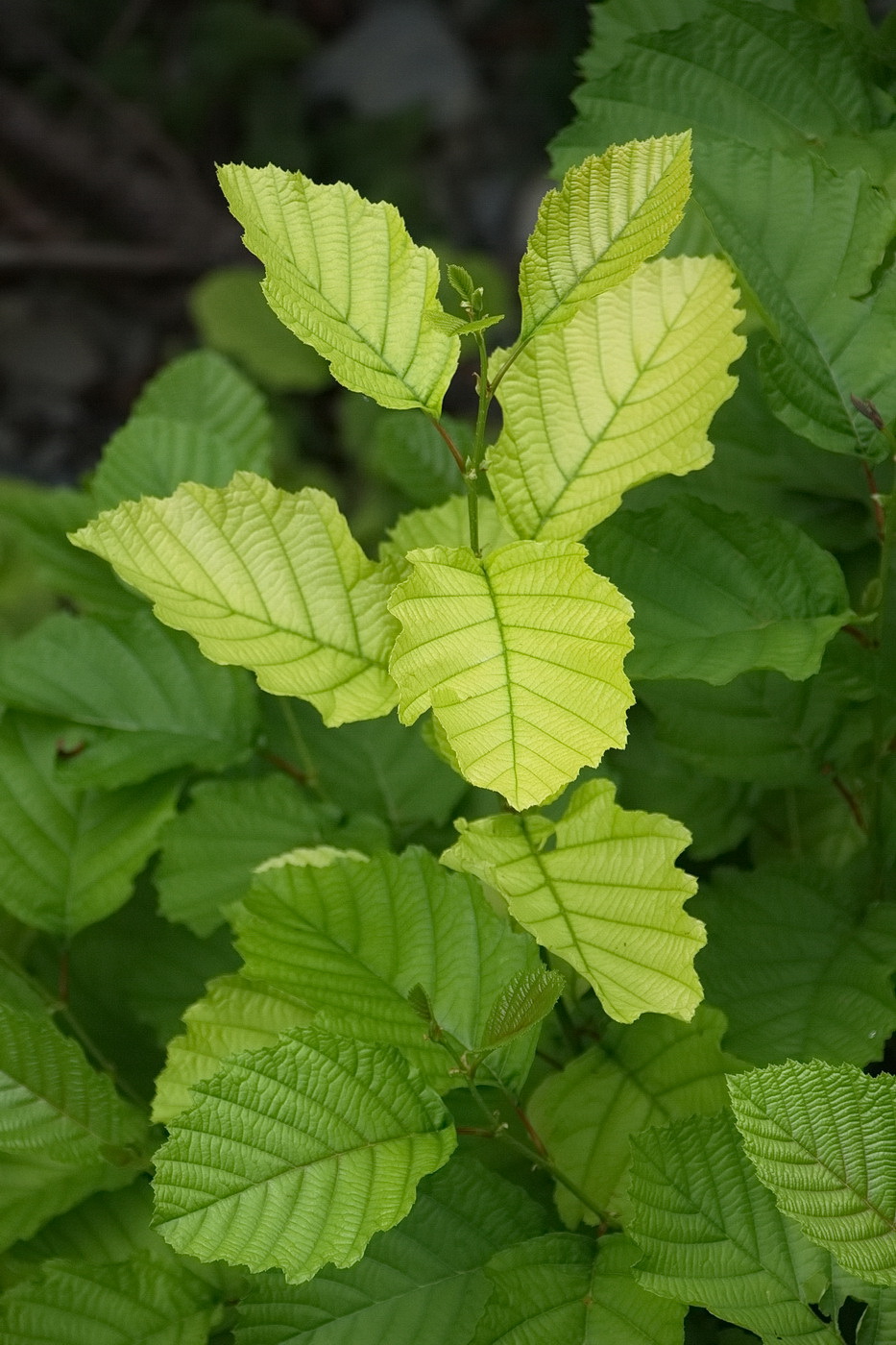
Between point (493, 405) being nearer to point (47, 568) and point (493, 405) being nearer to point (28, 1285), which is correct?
Answer: point (47, 568)

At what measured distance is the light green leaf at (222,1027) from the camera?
2.18 ft

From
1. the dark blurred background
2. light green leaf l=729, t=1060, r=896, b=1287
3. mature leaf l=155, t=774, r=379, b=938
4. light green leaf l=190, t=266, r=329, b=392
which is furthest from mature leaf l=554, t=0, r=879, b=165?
the dark blurred background

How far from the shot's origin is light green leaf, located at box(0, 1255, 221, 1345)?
681 mm

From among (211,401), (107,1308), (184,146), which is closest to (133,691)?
(211,401)

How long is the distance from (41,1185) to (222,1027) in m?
0.20

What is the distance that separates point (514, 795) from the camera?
0.51 metres

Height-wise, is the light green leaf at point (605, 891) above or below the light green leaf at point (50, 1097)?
above

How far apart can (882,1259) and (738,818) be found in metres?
0.39

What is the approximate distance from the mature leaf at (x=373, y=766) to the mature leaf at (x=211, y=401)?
0.69 ft

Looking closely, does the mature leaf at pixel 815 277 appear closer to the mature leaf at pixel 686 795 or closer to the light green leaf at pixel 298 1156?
the mature leaf at pixel 686 795

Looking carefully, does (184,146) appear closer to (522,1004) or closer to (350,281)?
(350,281)

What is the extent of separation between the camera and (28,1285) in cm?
69

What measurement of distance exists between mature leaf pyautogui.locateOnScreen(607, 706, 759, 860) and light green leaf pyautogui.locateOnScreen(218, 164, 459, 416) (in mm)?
378

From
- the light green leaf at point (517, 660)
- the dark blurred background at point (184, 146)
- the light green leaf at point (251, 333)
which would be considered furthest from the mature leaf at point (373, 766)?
the dark blurred background at point (184, 146)
